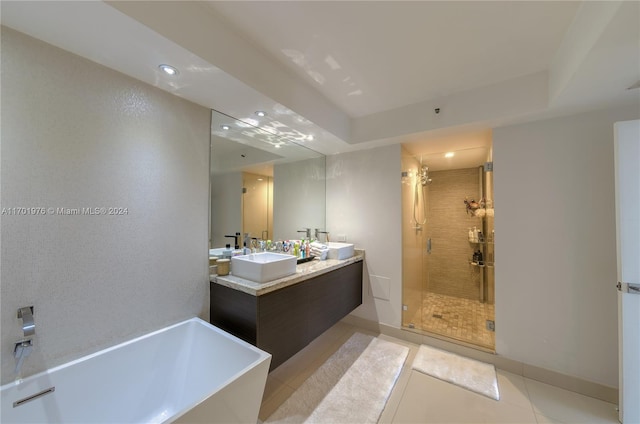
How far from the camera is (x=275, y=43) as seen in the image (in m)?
1.61

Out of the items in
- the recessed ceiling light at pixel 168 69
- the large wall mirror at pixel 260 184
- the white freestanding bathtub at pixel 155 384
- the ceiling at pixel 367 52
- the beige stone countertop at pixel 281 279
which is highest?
the ceiling at pixel 367 52

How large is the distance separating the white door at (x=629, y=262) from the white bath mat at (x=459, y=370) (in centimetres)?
73

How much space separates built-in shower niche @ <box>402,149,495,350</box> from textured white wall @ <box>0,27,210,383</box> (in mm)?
2352

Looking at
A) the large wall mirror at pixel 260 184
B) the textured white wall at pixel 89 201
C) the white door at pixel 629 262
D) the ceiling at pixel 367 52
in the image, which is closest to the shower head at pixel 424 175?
the ceiling at pixel 367 52

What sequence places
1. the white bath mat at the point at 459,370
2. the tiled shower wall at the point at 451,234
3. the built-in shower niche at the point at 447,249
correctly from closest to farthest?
the white bath mat at the point at 459,370
the built-in shower niche at the point at 447,249
the tiled shower wall at the point at 451,234

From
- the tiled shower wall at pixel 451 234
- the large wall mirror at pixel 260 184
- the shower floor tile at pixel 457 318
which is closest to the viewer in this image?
the large wall mirror at pixel 260 184

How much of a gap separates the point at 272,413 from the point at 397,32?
274cm

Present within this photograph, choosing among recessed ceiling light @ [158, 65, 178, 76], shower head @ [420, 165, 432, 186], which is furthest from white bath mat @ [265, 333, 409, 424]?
recessed ceiling light @ [158, 65, 178, 76]

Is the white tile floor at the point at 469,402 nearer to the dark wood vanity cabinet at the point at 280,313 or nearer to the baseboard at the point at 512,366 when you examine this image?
the baseboard at the point at 512,366

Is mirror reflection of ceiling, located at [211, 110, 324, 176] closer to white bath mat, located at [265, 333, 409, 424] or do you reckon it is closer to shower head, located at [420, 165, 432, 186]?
shower head, located at [420, 165, 432, 186]

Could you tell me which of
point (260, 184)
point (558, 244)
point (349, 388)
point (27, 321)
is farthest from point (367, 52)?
point (349, 388)

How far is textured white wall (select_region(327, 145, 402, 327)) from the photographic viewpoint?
9.13 feet

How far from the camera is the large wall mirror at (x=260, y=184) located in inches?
80.7

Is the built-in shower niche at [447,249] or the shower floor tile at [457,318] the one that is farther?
the built-in shower niche at [447,249]
